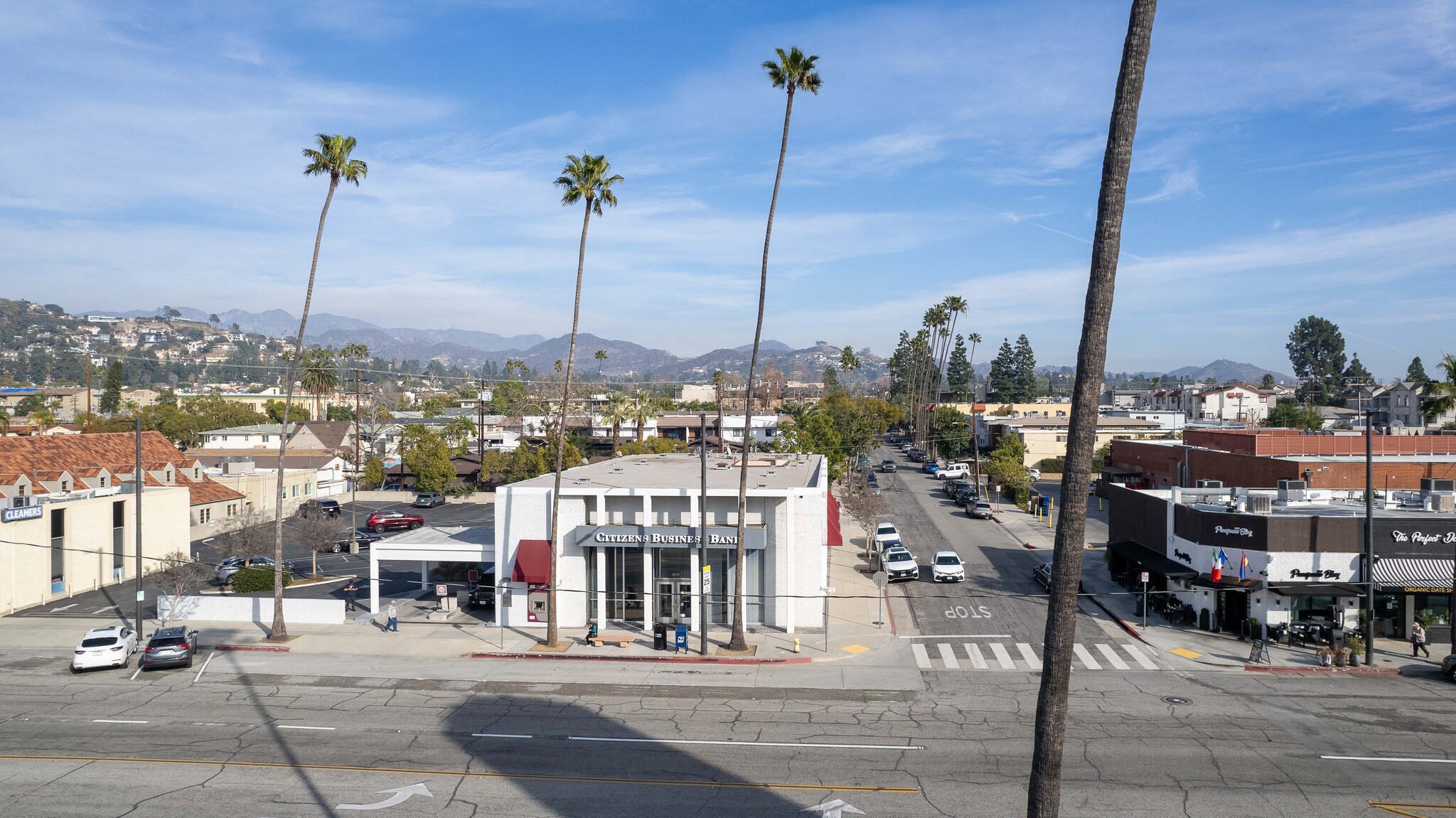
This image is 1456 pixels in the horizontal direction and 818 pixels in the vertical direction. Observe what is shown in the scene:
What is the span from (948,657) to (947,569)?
1162 centimetres

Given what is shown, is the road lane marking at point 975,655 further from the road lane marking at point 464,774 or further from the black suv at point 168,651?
the black suv at point 168,651

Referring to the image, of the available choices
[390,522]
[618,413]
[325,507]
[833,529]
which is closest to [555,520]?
[833,529]

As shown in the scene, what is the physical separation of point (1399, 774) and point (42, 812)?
27.0 meters

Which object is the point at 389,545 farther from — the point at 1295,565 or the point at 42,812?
the point at 1295,565

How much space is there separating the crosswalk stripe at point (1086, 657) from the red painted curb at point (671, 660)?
863 centimetres

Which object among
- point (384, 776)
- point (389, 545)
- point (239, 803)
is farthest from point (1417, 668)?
point (389, 545)

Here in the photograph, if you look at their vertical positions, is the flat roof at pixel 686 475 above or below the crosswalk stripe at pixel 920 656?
above

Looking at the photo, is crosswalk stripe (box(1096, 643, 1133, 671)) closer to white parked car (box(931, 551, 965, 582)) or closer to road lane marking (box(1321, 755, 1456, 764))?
road lane marking (box(1321, 755, 1456, 764))

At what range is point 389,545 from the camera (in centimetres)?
3441

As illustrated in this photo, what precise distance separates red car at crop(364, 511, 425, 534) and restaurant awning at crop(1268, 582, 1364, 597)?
4748 centimetres

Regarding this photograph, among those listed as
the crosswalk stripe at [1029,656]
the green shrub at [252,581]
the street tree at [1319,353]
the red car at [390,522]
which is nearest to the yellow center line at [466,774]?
the crosswalk stripe at [1029,656]

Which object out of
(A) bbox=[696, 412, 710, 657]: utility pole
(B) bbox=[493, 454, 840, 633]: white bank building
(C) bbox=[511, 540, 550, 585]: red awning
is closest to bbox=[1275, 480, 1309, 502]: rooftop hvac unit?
(B) bbox=[493, 454, 840, 633]: white bank building

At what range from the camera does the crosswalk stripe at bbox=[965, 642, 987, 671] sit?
27531 millimetres

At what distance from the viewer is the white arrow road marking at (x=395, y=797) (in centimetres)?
1691
